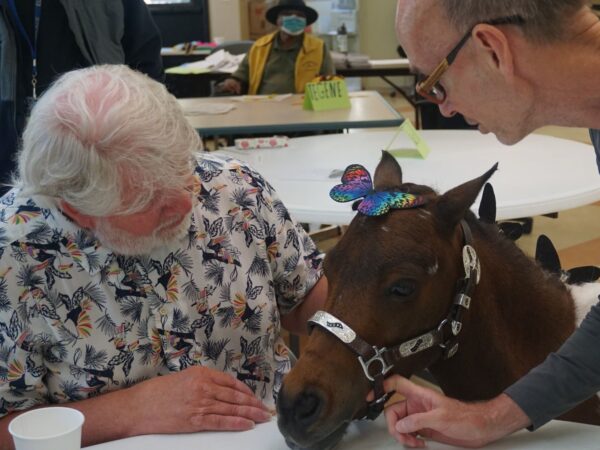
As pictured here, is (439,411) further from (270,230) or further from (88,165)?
(88,165)

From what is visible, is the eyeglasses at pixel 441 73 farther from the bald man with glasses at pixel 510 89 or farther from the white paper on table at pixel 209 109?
the white paper on table at pixel 209 109

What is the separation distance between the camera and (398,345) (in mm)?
1263

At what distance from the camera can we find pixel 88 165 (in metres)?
1.30

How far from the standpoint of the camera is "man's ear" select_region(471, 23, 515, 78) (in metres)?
1.10

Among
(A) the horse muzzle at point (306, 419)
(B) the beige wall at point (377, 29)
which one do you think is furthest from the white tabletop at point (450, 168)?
(B) the beige wall at point (377, 29)

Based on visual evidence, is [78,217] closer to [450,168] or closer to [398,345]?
[398,345]

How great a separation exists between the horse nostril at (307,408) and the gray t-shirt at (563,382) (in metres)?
0.33

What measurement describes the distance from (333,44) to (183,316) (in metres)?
9.89

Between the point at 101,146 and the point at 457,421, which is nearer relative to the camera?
the point at 457,421

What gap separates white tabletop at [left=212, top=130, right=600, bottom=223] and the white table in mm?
1036

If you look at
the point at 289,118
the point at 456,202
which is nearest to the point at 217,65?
the point at 289,118

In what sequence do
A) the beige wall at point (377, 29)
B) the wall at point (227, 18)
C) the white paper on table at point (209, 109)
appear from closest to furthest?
the white paper on table at point (209, 109), the wall at point (227, 18), the beige wall at point (377, 29)

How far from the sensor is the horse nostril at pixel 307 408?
1.14m

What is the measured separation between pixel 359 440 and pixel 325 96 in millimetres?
3399
